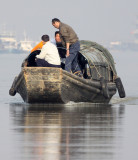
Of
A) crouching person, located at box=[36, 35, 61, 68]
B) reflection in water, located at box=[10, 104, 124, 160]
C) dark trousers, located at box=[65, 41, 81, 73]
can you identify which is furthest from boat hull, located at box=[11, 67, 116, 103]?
dark trousers, located at box=[65, 41, 81, 73]

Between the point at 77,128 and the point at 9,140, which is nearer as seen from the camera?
the point at 9,140

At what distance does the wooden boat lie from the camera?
66.5ft

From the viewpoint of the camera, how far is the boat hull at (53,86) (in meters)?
20.2

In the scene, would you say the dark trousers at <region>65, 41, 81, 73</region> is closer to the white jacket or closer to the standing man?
the standing man

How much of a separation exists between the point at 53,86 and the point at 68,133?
6.71 meters

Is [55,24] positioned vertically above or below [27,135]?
above

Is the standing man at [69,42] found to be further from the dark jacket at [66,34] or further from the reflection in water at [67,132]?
the reflection in water at [67,132]

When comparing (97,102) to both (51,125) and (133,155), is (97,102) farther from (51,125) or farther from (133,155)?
(133,155)

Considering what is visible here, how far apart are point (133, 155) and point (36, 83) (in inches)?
364

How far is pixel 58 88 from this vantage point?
67.3 ft

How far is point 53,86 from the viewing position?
20.5 meters

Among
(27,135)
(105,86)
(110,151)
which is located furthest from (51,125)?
(105,86)

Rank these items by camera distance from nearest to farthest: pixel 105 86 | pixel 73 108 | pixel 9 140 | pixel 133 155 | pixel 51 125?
1. pixel 133 155
2. pixel 9 140
3. pixel 51 125
4. pixel 73 108
5. pixel 105 86

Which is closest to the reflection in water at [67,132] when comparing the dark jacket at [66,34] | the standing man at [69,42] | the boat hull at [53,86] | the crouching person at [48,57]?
the boat hull at [53,86]
